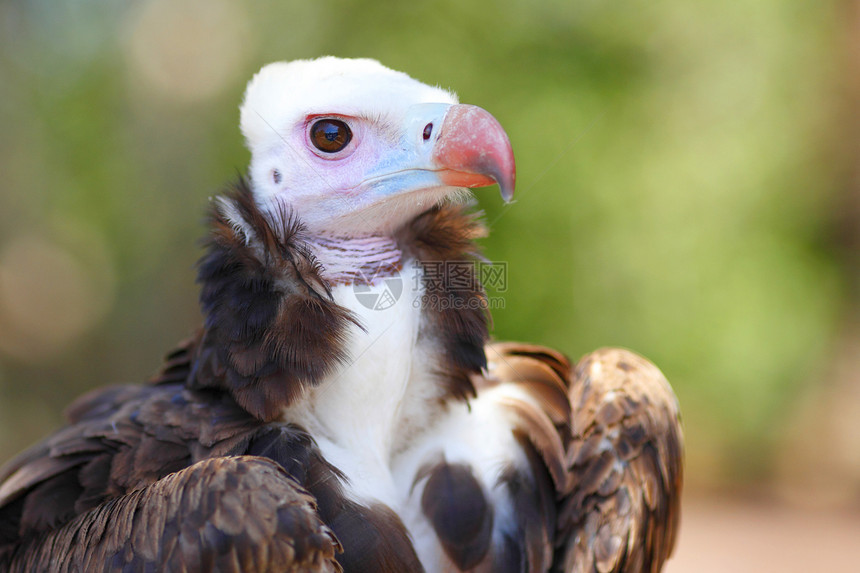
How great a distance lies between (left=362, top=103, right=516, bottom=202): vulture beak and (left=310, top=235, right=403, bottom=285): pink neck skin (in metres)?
0.15

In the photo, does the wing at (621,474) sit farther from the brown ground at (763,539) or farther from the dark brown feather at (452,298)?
the brown ground at (763,539)

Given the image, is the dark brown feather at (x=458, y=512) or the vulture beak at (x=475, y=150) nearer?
the vulture beak at (x=475, y=150)

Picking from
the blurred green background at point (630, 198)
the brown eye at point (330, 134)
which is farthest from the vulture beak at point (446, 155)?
the blurred green background at point (630, 198)

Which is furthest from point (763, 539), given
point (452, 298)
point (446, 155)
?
point (446, 155)

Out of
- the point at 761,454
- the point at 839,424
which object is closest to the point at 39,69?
the point at 761,454

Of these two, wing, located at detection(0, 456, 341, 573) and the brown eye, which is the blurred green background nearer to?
the brown eye

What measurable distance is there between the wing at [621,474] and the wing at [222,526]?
0.81 m

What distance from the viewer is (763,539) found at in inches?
282

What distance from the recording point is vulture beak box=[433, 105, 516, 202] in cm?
198

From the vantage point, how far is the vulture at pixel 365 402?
6.61 feet

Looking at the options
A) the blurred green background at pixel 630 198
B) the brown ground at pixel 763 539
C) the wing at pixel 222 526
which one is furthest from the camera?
the blurred green background at pixel 630 198

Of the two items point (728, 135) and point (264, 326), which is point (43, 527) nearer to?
point (264, 326)

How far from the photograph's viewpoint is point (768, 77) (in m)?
8.14

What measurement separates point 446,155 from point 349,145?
0.35m
